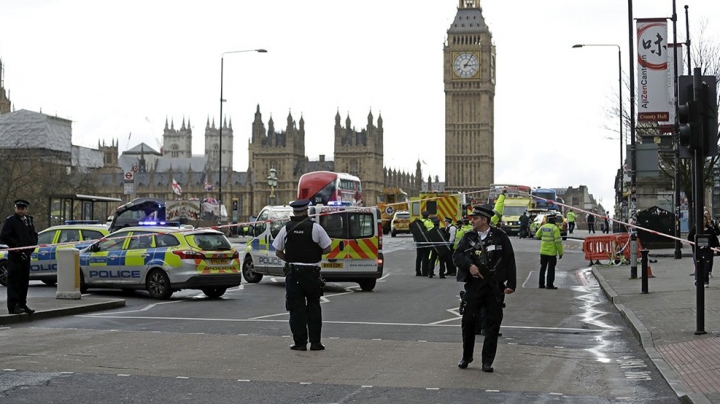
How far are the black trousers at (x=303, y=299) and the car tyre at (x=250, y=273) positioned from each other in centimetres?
1401

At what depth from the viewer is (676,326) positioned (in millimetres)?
15172

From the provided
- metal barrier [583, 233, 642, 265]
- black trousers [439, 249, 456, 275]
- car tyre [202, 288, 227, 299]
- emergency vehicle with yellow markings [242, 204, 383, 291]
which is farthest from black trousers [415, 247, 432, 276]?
car tyre [202, 288, 227, 299]

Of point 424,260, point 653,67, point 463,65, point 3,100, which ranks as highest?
point 463,65

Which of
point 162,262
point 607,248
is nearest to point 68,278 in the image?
point 162,262

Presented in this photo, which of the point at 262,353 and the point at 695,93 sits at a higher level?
the point at 695,93

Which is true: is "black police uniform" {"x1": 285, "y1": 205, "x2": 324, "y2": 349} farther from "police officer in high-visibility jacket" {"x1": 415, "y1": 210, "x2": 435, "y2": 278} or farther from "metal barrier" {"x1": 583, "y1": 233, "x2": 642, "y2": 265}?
"metal barrier" {"x1": 583, "y1": 233, "x2": 642, "y2": 265}

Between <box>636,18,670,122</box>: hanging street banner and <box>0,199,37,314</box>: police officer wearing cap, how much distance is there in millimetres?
17847

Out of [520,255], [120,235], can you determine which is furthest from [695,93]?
[520,255]

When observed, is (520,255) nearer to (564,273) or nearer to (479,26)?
(564,273)

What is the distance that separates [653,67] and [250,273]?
11.7 metres

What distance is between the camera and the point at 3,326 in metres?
15.5

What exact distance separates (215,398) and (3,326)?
7287mm

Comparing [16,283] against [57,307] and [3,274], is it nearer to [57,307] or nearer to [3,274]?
[57,307]

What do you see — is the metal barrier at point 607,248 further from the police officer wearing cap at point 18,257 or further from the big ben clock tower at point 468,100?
the big ben clock tower at point 468,100
